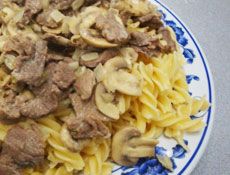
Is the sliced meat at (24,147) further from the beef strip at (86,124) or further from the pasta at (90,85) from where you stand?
the beef strip at (86,124)

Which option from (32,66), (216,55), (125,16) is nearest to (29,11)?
(32,66)

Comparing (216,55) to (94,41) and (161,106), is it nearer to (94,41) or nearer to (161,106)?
(161,106)

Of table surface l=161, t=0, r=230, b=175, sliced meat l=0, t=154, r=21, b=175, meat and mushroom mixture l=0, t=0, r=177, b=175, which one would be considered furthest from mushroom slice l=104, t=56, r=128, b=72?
table surface l=161, t=0, r=230, b=175

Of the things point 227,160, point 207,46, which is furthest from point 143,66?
point 207,46

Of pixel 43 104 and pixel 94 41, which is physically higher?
pixel 94 41

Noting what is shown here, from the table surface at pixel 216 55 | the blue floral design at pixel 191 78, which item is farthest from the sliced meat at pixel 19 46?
the table surface at pixel 216 55

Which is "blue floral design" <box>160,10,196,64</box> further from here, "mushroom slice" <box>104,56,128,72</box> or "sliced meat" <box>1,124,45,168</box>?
"sliced meat" <box>1,124,45,168</box>

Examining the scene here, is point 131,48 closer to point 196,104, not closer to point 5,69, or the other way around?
point 196,104
